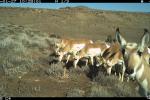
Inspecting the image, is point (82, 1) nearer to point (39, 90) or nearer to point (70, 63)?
point (39, 90)

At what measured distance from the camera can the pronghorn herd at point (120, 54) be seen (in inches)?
175

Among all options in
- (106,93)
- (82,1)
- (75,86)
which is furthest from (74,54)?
(82,1)

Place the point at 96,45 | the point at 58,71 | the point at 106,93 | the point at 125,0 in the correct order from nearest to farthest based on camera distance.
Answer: the point at 125,0
the point at 106,93
the point at 58,71
the point at 96,45

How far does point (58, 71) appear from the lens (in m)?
9.13

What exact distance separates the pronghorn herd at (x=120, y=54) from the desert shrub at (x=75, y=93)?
3.88ft

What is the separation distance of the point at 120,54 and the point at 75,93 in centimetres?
192

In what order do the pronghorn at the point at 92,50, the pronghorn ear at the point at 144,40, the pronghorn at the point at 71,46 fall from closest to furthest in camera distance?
1. the pronghorn ear at the point at 144,40
2. the pronghorn at the point at 92,50
3. the pronghorn at the point at 71,46

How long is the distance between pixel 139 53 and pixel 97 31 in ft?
37.0

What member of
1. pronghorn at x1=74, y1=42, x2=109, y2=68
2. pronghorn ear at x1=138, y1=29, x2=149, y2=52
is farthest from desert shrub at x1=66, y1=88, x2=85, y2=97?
pronghorn ear at x1=138, y1=29, x2=149, y2=52

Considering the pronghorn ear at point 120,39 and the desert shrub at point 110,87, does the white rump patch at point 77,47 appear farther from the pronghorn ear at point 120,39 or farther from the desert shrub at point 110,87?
the pronghorn ear at point 120,39

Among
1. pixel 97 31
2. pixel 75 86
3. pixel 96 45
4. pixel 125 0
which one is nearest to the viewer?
pixel 125 0

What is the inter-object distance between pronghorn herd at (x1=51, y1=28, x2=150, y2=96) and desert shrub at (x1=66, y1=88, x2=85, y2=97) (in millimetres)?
1183

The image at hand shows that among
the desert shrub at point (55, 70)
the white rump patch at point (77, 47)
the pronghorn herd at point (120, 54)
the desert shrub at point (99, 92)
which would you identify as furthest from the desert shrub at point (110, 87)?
the white rump patch at point (77, 47)

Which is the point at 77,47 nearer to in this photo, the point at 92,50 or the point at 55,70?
the point at 92,50
